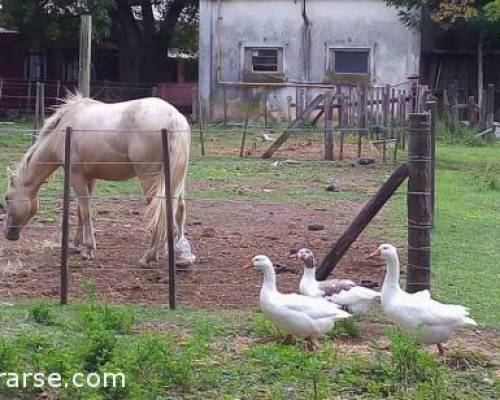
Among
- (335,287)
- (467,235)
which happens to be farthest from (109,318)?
(467,235)

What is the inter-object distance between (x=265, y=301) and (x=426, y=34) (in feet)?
85.4

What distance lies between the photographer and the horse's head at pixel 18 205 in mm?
10703

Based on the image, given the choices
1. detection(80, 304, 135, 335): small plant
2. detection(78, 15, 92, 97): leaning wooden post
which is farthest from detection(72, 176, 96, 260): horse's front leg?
detection(78, 15, 92, 97): leaning wooden post

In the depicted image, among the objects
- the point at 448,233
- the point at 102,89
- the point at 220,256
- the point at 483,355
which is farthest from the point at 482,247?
the point at 102,89

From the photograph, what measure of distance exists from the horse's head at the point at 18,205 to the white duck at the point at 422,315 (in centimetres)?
481

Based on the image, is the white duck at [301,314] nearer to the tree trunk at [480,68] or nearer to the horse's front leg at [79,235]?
the horse's front leg at [79,235]

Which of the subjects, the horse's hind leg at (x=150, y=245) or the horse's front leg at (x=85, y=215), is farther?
the horse's front leg at (x=85, y=215)

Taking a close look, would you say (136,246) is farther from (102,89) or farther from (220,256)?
(102,89)

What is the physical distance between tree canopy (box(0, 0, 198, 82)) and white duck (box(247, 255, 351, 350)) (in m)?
25.2

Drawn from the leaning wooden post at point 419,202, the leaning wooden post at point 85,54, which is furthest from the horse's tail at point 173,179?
the leaning wooden post at point 85,54

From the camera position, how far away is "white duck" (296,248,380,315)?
24.5 ft

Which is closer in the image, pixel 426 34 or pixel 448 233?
pixel 448 233

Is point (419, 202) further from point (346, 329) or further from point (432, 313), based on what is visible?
point (432, 313)

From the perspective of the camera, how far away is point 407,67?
3122 cm
